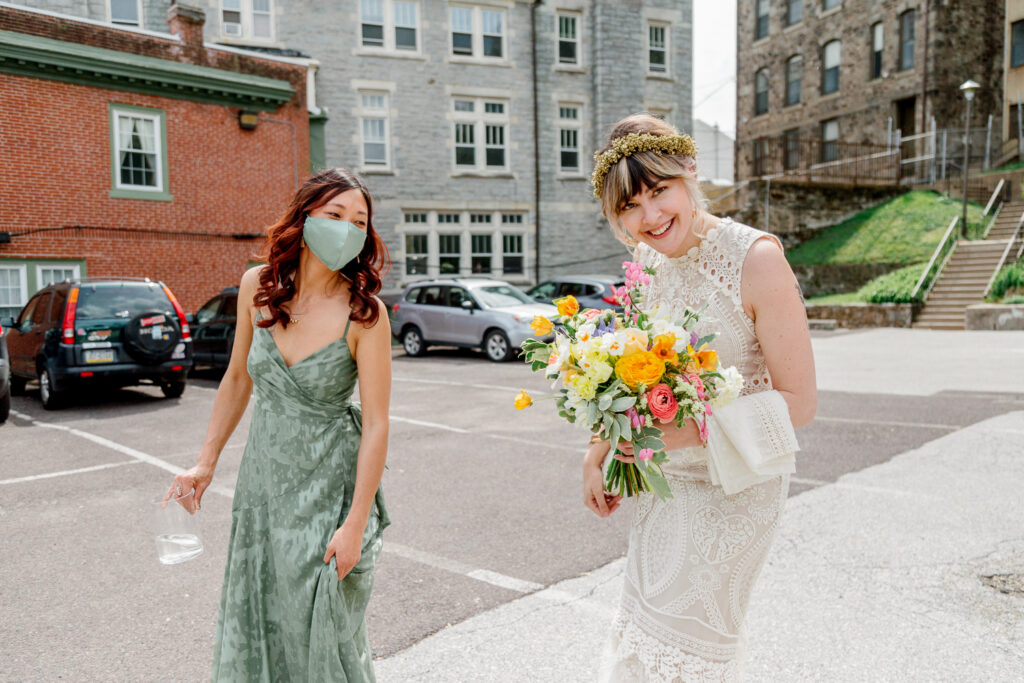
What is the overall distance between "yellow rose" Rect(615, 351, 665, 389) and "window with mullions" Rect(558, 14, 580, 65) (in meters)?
27.7

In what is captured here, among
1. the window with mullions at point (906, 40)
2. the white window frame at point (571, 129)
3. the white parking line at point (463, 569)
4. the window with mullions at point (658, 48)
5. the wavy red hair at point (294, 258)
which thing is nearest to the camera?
the wavy red hair at point (294, 258)

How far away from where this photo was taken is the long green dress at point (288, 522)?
2.44m

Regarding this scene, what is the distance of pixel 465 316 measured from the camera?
57.6ft

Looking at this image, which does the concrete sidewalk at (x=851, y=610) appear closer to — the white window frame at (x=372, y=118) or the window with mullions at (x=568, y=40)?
the white window frame at (x=372, y=118)

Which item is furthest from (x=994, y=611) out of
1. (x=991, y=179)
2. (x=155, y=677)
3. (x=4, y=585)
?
(x=991, y=179)

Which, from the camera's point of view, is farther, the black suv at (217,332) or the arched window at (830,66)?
the arched window at (830,66)

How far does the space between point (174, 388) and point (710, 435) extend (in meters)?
11.5

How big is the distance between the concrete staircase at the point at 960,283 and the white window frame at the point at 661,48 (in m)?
12.4

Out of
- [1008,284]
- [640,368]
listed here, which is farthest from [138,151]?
[1008,284]

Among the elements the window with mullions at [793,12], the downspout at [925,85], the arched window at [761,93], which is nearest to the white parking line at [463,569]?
the downspout at [925,85]

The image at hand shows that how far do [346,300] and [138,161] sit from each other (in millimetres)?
17803

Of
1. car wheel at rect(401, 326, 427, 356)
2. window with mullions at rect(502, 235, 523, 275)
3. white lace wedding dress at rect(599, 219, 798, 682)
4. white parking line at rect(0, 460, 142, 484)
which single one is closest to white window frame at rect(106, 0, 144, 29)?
car wheel at rect(401, 326, 427, 356)

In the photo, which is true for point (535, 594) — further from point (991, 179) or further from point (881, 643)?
point (991, 179)

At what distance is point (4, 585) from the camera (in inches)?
174
